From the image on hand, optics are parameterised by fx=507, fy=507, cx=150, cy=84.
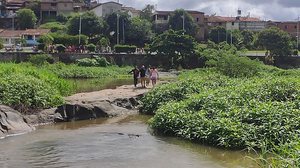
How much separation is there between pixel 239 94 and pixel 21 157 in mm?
9071

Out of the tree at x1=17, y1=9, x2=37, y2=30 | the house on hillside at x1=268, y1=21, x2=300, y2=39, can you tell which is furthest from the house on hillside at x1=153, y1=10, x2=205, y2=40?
the tree at x1=17, y1=9, x2=37, y2=30

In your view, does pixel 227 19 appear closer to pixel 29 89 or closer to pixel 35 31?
pixel 35 31

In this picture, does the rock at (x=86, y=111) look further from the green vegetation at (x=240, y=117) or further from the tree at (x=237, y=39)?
the tree at (x=237, y=39)

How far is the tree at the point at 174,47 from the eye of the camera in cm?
6331

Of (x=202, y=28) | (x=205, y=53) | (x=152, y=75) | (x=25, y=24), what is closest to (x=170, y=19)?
(x=202, y=28)

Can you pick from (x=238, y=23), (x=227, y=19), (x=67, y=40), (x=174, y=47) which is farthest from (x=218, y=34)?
(x=174, y=47)

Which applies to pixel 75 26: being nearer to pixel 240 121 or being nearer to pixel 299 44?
pixel 299 44

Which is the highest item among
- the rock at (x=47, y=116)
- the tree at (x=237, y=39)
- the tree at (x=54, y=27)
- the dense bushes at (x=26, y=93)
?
the tree at (x=54, y=27)

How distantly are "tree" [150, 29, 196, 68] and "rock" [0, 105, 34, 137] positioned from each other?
44.6 metres

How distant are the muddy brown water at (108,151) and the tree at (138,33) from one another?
6900cm

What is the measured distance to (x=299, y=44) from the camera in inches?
3898

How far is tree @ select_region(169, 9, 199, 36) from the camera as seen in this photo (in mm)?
95750

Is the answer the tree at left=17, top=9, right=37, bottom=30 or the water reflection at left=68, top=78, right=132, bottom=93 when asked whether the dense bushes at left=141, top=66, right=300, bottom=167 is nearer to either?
the water reflection at left=68, top=78, right=132, bottom=93

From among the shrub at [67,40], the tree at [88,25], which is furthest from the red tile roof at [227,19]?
the shrub at [67,40]
